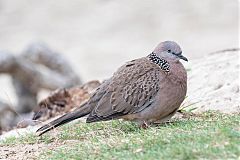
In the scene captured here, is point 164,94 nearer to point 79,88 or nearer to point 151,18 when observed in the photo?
point 79,88

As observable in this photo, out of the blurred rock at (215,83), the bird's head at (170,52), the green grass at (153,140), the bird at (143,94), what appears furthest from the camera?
the blurred rock at (215,83)

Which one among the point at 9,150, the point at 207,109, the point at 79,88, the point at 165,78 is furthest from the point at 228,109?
the point at 79,88

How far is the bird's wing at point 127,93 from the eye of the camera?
27.0 ft

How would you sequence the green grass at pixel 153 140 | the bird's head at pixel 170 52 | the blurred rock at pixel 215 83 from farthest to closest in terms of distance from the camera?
the blurred rock at pixel 215 83 → the bird's head at pixel 170 52 → the green grass at pixel 153 140

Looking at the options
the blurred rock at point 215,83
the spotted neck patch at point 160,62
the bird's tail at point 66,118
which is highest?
the spotted neck patch at point 160,62

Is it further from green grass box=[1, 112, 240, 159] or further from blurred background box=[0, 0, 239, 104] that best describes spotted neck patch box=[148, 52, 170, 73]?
blurred background box=[0, 0, 239, 104]

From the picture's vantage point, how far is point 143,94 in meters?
8.29

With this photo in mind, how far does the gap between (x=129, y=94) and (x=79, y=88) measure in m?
3.80

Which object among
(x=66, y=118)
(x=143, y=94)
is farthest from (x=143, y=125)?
(x=66, y=118)

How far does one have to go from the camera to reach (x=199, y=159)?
6.28 metres

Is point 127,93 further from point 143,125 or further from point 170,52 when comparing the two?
point 170,52

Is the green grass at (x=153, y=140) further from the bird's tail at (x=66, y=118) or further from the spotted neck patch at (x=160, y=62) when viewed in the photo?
the spotted neck patch at (x=160, y=62)

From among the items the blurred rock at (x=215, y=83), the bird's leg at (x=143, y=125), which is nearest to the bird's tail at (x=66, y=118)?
the bird's leg at (x=143, y=125)

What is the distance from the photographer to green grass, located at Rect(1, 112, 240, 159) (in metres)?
6.44
